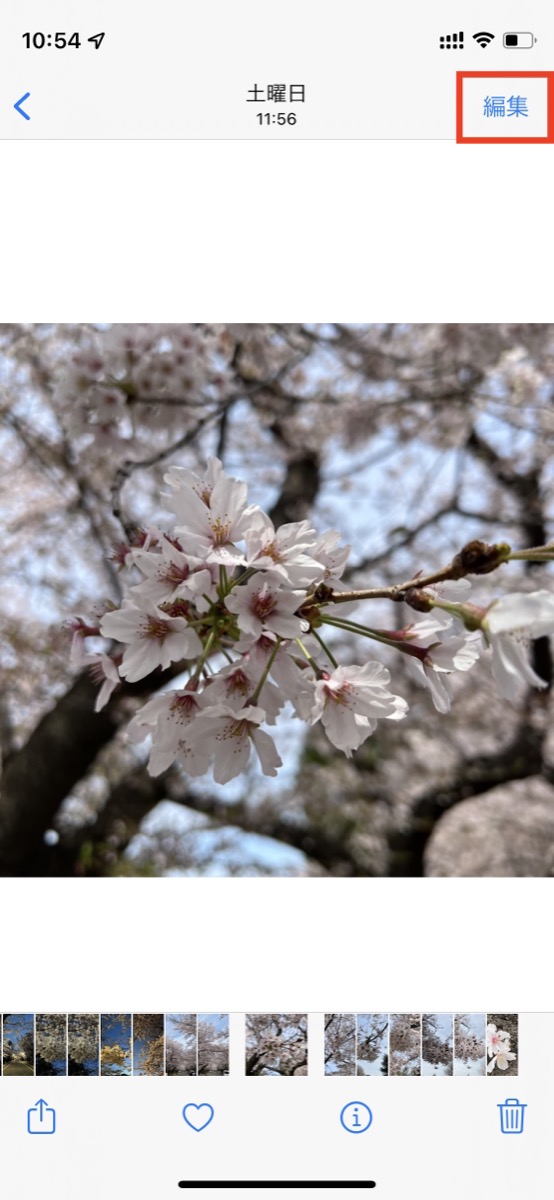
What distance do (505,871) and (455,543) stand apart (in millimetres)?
1997

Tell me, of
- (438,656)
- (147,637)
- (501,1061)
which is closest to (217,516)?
(147,637)

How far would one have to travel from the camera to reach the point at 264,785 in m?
4.49

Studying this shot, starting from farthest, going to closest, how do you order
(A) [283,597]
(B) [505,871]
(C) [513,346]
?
(B) [505,871] → (C) [513,346] → (A) [283,597]

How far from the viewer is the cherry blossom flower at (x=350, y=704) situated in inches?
23.6

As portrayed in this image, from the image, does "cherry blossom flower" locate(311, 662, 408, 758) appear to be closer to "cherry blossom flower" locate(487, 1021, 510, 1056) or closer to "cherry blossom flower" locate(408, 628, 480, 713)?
"cherry blossom flower" locate(408, 628, 480, 713)

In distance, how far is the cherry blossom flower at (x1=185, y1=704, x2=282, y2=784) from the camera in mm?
617

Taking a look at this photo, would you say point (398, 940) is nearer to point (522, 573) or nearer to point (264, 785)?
point (522, 573)
